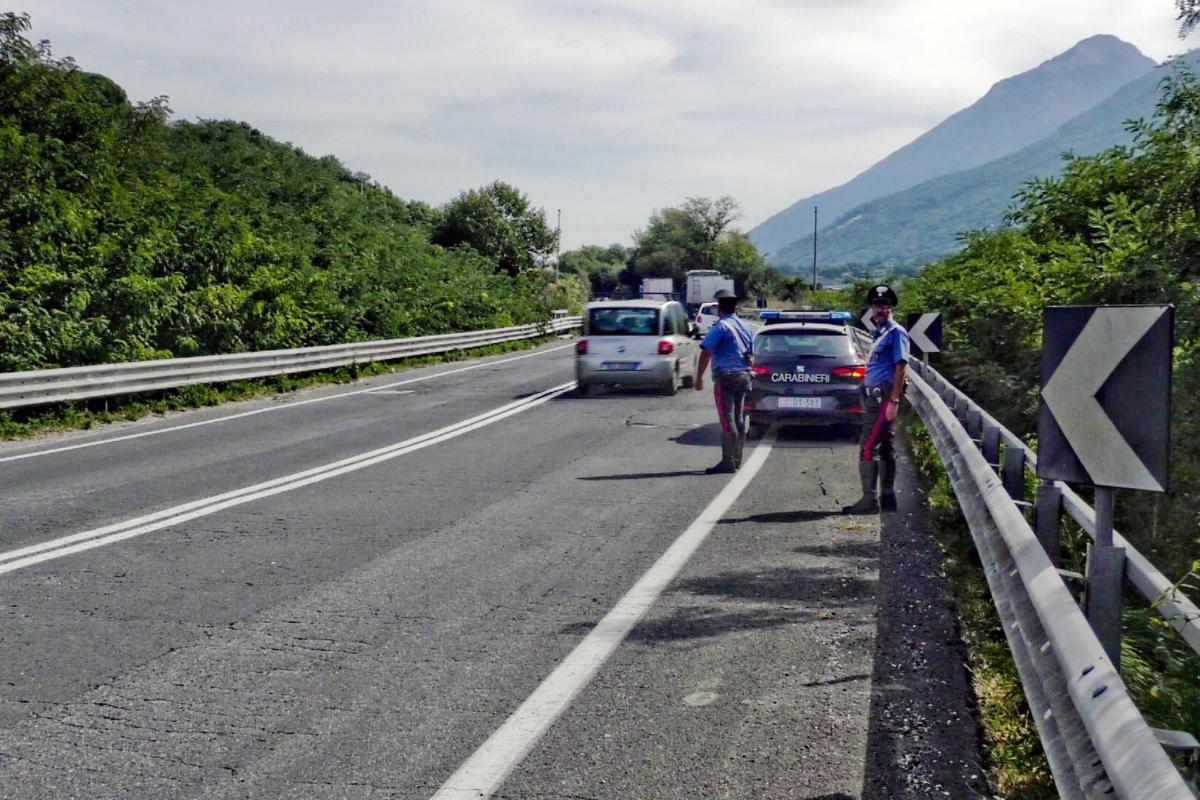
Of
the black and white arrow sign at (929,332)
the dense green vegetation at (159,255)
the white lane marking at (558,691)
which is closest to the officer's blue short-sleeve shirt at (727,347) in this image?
the white lane marking at (558,691)

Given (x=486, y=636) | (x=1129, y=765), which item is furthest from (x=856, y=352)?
(x=1129, y=765)

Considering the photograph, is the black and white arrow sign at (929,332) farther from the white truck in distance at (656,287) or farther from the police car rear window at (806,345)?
the white truck in distance at (656,287)

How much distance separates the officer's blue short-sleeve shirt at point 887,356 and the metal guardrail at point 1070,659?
3617 millimetres

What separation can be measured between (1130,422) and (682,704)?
214 cm

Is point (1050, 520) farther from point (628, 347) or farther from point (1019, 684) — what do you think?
point (628, 347)

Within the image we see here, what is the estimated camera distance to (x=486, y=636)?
585 cm

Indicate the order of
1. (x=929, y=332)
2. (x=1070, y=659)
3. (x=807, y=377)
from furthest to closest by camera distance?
(x=929, y=332) → (x=807, y=377) → (x=1070, y=659)

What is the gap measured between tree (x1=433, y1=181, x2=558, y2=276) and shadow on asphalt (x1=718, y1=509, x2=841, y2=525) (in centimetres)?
6584

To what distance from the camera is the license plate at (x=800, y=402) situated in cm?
1461

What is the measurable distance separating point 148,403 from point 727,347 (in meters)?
11.0

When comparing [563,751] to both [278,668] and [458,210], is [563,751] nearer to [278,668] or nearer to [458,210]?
[278,668]

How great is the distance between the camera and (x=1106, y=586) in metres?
3.90

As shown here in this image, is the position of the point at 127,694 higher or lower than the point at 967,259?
lower

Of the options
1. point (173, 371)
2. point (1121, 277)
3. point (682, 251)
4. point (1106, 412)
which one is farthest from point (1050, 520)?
point (682, 251)
